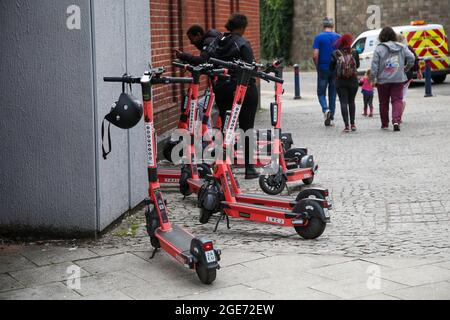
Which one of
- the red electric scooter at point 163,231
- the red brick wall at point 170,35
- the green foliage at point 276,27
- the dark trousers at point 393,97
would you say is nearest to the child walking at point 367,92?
the dark trousers at point 393,97

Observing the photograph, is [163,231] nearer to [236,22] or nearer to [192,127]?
[192,127]

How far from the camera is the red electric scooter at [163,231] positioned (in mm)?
6059

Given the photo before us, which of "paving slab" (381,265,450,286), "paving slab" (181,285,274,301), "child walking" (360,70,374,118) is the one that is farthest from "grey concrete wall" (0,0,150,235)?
"child walking" (360,70,374,118)

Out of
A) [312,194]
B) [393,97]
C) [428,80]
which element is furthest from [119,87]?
[428,80]

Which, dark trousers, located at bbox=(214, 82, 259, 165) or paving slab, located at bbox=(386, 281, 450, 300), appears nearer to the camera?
paving slab, located at bbox=(386, 281, 450, 300)

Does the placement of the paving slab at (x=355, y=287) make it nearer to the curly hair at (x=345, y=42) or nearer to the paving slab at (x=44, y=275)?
the paving slab at (x=44, y=275)

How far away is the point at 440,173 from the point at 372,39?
56.4 feet

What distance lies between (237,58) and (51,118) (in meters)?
3.44

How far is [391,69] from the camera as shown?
15398mm

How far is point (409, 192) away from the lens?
9.73 m

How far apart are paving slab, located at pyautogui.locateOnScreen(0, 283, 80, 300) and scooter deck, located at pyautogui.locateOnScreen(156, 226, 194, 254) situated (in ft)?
2.75

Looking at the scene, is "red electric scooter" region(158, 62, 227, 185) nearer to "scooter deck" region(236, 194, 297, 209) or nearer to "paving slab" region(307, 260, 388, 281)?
"scooter deck" region(236, 194, 297, 209)

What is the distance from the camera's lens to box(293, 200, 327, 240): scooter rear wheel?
24.2 ft
